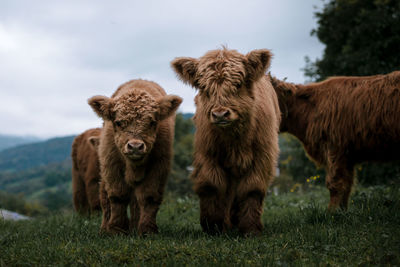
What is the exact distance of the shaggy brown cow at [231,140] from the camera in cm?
512

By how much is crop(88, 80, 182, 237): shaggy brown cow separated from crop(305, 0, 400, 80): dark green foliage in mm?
12641

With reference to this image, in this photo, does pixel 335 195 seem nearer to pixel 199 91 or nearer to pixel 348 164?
pixel 348 164

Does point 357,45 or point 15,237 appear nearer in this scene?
point 15,237

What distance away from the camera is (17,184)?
131 metres

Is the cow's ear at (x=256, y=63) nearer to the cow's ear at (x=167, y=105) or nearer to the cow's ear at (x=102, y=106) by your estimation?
the cow's ear at (x=167, y=105)

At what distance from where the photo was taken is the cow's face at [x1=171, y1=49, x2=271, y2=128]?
16.2 feet

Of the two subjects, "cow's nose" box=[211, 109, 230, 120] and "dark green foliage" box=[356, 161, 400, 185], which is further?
"dark green foliage" box=[356, 161, 400, 185]

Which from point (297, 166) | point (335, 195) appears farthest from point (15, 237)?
point (297, 166)

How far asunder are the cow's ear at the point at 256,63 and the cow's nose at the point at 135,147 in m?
1.73

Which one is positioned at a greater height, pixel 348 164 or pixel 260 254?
pixel 348 164

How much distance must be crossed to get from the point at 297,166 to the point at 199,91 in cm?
1526

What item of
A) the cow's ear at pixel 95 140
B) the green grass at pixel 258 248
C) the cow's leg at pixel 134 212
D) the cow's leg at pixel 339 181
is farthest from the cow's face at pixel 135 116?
the cow's leg at pixel 339 181

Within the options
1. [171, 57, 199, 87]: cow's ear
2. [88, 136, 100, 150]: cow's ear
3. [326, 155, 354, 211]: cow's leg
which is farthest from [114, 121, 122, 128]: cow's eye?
[326, 155, 354, 211]: cow's leg

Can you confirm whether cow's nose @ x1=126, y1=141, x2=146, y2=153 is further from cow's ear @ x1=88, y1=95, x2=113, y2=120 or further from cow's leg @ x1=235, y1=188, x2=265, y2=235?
cow's leg @ x1=235, y1=188, x2=265, y2=235
